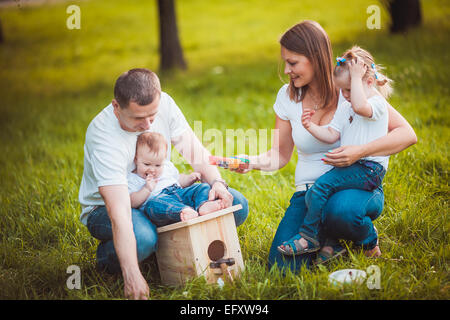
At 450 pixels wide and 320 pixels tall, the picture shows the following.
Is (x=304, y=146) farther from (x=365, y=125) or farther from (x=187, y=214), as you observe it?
(x=187, y=214)

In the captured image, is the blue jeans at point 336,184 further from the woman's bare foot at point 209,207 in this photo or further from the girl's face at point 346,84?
the woman's bare foot at point 209,207

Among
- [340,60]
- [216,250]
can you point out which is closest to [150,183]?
[216,250]

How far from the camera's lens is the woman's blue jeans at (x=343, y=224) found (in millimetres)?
2590

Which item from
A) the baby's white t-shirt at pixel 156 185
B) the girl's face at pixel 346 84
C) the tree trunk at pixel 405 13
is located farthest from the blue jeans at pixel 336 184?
the tree trunk at pixel 405 13

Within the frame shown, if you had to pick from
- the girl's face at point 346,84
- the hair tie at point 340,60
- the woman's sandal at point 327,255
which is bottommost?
the woman's sandal at point 327,255

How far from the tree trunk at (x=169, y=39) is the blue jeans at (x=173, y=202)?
5.90m

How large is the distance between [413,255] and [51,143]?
4121 millimetres

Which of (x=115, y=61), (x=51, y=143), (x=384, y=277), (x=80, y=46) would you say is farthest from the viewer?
(x=80, y=46)

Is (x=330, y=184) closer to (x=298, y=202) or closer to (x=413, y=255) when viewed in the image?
(x=298, y=202)

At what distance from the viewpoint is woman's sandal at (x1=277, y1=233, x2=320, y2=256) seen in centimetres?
264

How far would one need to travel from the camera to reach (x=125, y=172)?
8.43 feet

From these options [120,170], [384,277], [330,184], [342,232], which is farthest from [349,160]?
[120,170]

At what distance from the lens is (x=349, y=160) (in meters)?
2.58

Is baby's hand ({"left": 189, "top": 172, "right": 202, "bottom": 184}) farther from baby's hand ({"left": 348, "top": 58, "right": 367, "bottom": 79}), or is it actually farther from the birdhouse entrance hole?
baby's hand ({"left": 348, "top": 58, "right": 367, "bottom": 79})
